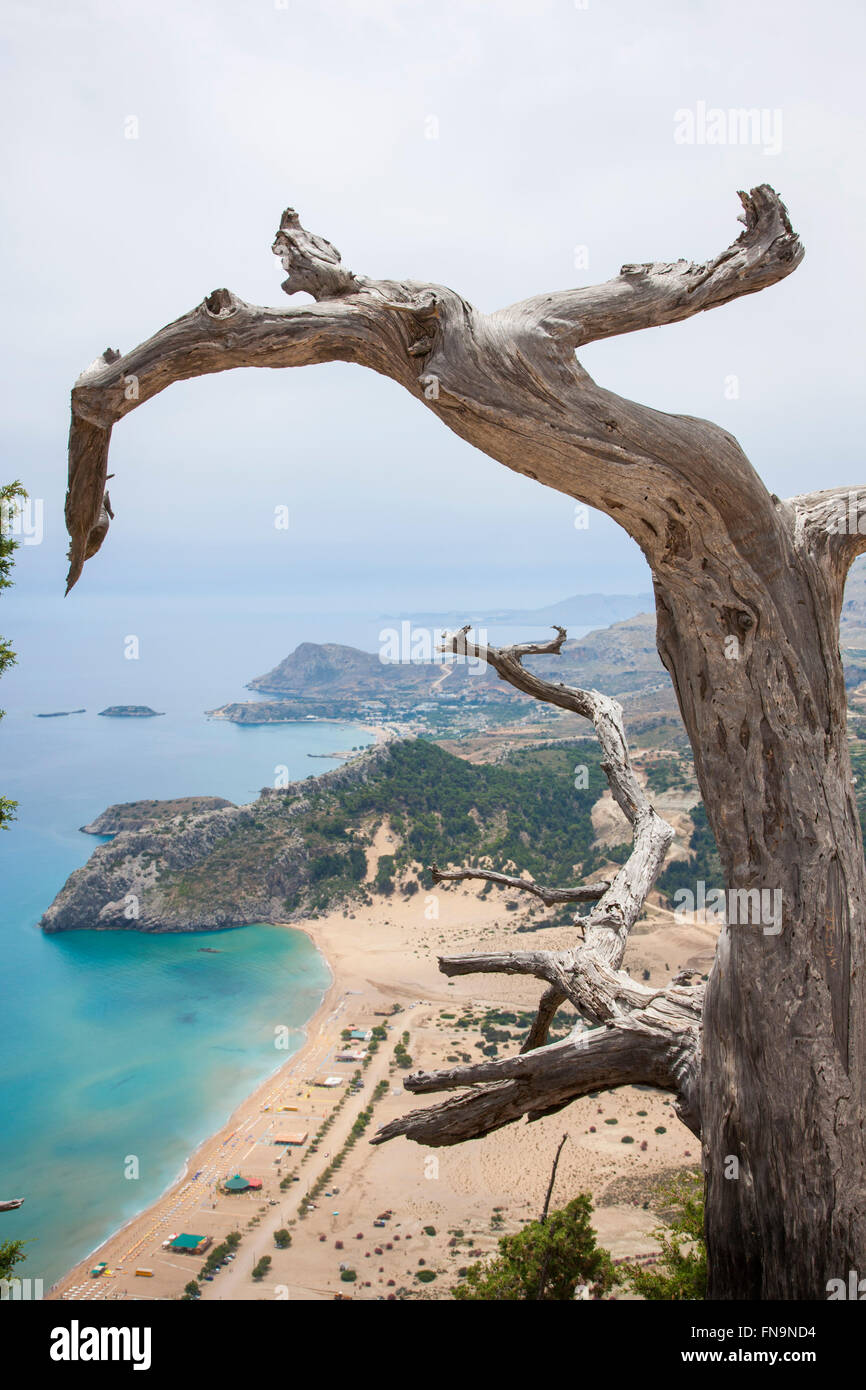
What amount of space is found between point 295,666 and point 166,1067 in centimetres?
12144

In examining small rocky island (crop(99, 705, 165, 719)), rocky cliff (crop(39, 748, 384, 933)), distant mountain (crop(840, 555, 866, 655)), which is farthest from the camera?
small rocky island (crop(99, 705, 165, 719))

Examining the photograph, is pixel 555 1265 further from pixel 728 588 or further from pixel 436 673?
pixel 436 673

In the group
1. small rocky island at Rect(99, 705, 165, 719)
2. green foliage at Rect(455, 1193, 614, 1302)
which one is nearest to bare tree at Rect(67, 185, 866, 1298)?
green foliage at Rect(455, 1193, 614, 1302)

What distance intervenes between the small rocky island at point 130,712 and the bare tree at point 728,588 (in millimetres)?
138952

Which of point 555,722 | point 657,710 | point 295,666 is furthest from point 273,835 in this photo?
point 295,666

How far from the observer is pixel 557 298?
2.22 metres

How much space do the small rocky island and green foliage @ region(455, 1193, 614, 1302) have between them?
424 feet

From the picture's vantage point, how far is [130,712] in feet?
447

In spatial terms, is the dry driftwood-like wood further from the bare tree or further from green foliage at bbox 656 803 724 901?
green foliage at bbox 656 803 724 901

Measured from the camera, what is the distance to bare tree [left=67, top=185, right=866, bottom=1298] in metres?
2.14

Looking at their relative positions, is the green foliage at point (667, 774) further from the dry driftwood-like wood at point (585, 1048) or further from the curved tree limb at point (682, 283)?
the curved tree limb at point (682, 283)

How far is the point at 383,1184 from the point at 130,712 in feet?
408

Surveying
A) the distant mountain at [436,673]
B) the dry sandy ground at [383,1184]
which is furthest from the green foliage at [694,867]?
the distant mountain at [436,673]

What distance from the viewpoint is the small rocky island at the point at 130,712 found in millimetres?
134375
